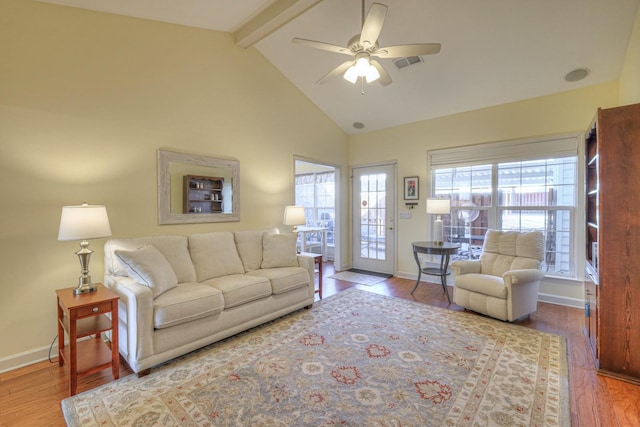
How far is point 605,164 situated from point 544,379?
1684 millimetres

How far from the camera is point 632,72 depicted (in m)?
2.92

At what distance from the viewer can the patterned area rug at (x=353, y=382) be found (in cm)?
184

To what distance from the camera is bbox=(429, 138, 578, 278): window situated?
152 inches

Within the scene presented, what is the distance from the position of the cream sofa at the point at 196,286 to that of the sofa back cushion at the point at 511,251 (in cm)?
228

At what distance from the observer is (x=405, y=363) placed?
2.42 meters

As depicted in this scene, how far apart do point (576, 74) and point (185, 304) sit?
4801 millimetres

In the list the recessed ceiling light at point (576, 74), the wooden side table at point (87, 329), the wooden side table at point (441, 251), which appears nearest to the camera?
the wooden side table at point (87, 329)

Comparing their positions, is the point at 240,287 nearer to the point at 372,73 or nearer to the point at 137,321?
the point at 137,321

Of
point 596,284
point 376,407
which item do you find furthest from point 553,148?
point 376,407

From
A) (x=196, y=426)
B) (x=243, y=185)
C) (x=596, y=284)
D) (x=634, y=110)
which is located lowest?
(x=196, y=426)

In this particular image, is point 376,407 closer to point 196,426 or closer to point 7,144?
point 196,426

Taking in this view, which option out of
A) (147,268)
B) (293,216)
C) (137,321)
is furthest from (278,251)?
(137,321)

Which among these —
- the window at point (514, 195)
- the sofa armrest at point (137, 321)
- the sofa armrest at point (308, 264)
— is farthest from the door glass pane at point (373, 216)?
the sofa armrest at point (137, 321)

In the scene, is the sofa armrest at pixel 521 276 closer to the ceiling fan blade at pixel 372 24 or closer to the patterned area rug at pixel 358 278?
the patterned area rug at pixel 358 278
